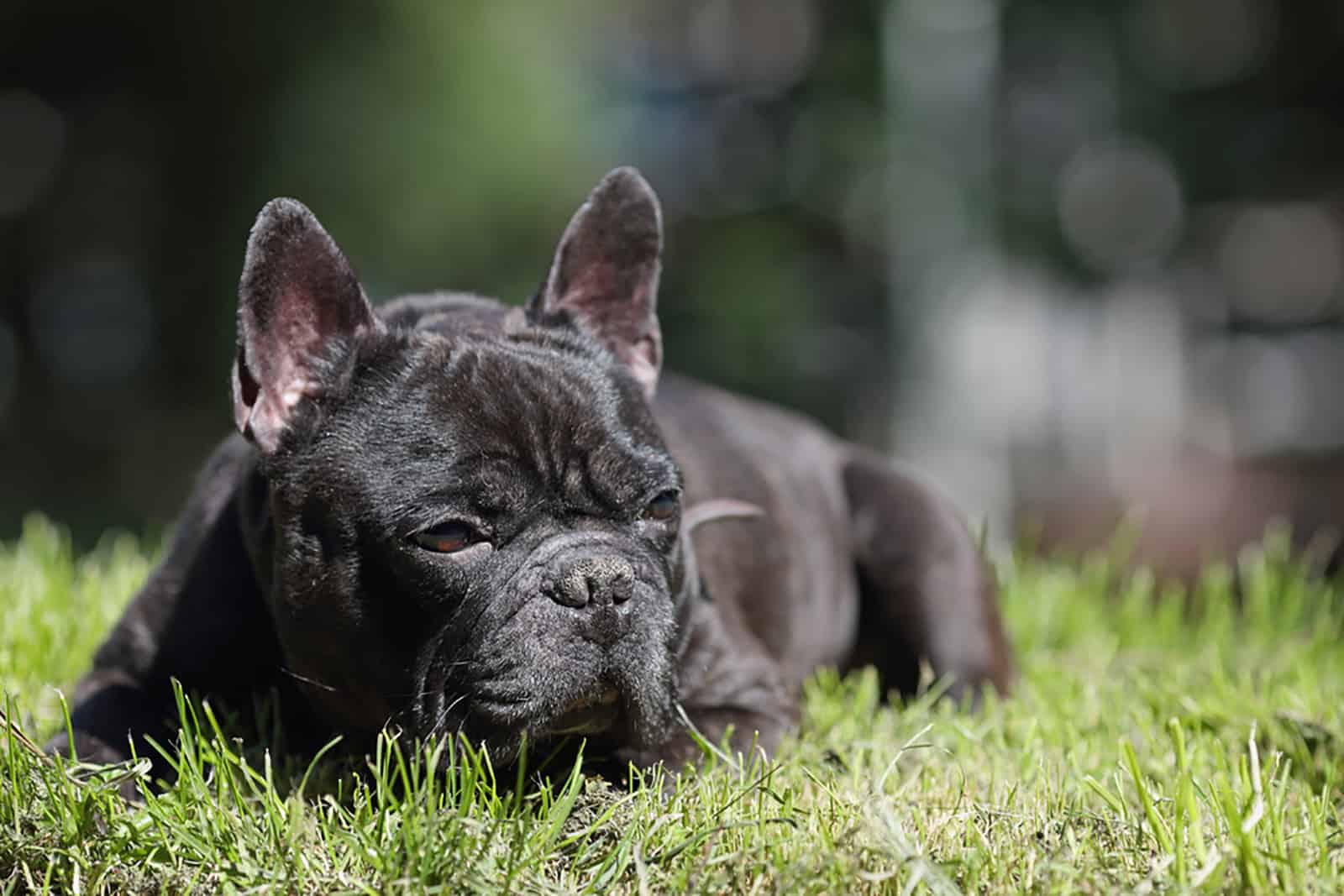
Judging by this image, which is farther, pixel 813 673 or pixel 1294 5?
pixel 1294 5

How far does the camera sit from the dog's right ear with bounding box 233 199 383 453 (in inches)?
125

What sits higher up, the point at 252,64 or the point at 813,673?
the point at 252,64

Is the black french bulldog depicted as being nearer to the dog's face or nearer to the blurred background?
the dog's face

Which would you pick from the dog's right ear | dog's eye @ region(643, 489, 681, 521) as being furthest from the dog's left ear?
the dog's right ear

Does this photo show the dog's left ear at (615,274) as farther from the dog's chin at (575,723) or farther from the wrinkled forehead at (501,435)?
the dog's chin at (575,723)

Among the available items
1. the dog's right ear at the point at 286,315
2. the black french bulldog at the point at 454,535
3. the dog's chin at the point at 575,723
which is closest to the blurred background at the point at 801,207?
the black french bulldog at the point at 454,535

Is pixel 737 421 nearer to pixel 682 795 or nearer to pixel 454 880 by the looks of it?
pixel 682 795

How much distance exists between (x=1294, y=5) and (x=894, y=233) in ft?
24.4

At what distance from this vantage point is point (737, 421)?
5031 millimetres

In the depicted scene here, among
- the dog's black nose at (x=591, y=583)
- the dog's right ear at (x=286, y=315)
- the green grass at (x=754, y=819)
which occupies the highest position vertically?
the dog's right ear at (x=286, y=315)

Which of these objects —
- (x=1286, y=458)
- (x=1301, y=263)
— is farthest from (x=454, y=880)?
(x=1301, y=263)

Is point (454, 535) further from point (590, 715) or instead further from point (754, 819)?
point (754, 819)

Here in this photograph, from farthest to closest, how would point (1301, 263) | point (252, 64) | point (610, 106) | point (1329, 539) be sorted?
point (1301, 263) < point (610, 106) < point (252, 64) < point (1329, 539)

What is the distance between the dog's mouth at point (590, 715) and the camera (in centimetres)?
295
